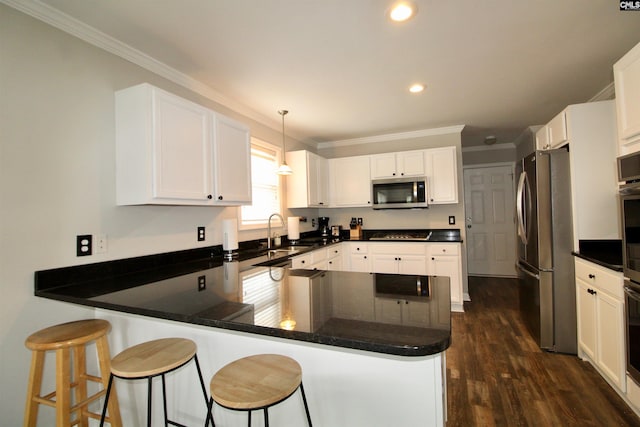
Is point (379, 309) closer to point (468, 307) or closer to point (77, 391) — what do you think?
point (77, 391)

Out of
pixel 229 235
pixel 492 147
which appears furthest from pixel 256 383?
pixel 492 147

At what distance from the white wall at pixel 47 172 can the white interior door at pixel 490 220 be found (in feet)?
17.9

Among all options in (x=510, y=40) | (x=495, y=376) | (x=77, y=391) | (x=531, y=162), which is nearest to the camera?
(x=77, y=391)

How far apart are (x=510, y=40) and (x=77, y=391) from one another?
3342 millimetres

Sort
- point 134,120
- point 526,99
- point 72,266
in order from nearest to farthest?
point 72,266 < point 134,120 < point 526,99

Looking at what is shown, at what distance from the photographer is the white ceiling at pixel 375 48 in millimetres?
1692

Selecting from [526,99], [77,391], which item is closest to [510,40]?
[526,99]

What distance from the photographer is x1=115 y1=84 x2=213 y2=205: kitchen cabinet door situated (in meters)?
1.82

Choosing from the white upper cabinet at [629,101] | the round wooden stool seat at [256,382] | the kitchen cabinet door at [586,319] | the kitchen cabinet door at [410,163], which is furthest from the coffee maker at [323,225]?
the round wooden stool seat at [256,382]

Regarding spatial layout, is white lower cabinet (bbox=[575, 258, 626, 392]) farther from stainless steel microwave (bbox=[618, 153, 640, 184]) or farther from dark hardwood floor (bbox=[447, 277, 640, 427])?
stainless steel microwave (bbox=[618, 153, 640, 184])

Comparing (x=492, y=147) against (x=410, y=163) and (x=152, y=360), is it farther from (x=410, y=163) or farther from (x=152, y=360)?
(x=152, y=360)

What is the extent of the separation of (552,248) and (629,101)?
4.12 ft

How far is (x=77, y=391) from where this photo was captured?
4.94 feet

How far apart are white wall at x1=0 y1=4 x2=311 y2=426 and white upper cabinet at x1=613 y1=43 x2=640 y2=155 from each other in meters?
3.14
